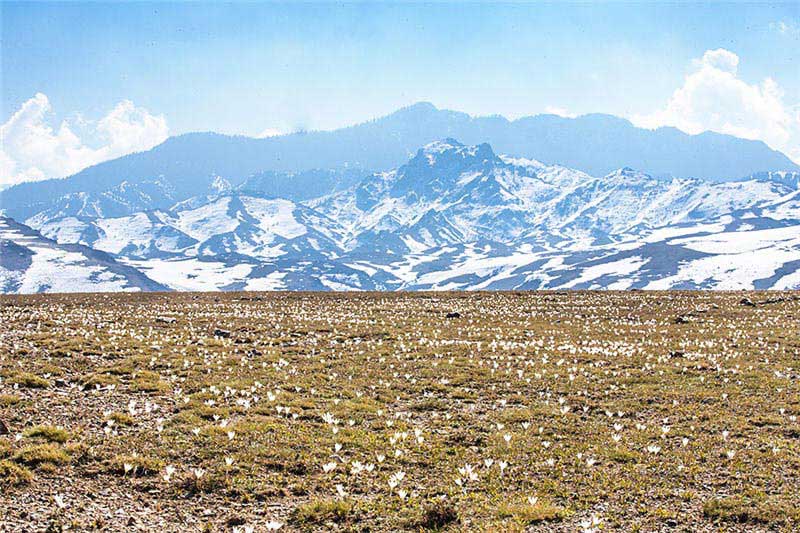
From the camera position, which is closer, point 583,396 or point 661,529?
point 661,529

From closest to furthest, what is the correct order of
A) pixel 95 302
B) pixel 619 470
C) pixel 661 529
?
pixel 661 529
pixel 619 470
pixel 95 302

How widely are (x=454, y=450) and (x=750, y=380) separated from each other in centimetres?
1525

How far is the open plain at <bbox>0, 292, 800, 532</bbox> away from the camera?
1137 cm

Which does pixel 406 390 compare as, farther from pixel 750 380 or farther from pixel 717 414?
pixel 750 380

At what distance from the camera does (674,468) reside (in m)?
13.9

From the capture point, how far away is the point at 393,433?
1614cm

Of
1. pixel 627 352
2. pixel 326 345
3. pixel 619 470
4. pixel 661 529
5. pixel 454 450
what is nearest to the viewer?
pixel 661 529

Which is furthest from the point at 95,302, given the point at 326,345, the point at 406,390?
the point at 406,390

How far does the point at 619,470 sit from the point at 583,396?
7.67 meters

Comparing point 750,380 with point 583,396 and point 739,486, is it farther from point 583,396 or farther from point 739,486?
point 739,486

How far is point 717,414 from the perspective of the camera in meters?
18.5

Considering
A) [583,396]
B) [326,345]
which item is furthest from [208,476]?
[326,345]

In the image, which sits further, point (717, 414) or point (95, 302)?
point (95, 302)

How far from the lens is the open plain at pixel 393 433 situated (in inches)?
448
